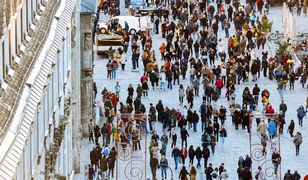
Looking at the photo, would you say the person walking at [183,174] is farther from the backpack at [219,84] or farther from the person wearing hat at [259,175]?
the backpack at [219,84]

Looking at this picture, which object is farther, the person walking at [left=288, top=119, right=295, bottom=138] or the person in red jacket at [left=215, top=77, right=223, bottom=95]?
the person in red jacket at [left=215, top=77, right=223, bottom=95]

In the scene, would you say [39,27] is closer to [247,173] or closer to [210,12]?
[247,173]

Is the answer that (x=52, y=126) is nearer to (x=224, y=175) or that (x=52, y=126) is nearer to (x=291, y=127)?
(x=224, y=175)

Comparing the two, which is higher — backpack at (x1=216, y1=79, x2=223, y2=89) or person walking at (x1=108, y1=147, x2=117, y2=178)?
backpack at (x1=216, y1=79, x2=223, y2=89)

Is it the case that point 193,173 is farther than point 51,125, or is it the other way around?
point 193,173

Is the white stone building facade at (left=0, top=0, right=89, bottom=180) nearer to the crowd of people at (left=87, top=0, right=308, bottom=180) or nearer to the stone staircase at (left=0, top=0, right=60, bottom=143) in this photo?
the stone staircase at (left=0, top=0, right=60, bottom=143)

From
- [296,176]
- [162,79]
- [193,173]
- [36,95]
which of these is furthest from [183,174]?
[36,95]

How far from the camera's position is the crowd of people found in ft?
234

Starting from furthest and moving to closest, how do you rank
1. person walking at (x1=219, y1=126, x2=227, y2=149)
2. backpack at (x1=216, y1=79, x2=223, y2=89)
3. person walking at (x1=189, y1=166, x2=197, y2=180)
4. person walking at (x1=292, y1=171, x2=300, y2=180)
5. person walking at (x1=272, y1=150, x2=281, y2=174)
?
1. backpack at (x1=216, y1=79, x2=223, y2=89)
2. person walking at (x1=219, y1=126, x2=227, y2=149)
3. person walking at (x1=272, y1=150, x2=281, y2=174)
4. person walking at (x1=189, y1=166, x2=197, y2=180)
5. person walking at (x1=292, y1=171, x2=300, y2=180)

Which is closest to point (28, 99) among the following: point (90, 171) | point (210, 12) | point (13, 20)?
point (13, 20)

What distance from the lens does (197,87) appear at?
278 ft

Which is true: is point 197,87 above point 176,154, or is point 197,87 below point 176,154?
above

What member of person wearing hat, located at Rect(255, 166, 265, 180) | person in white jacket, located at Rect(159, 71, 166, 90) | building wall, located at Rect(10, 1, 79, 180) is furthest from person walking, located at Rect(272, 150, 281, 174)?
person in white jacket, located at Rect(159, 71, 166, 90)

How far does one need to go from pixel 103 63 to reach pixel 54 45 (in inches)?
1807
